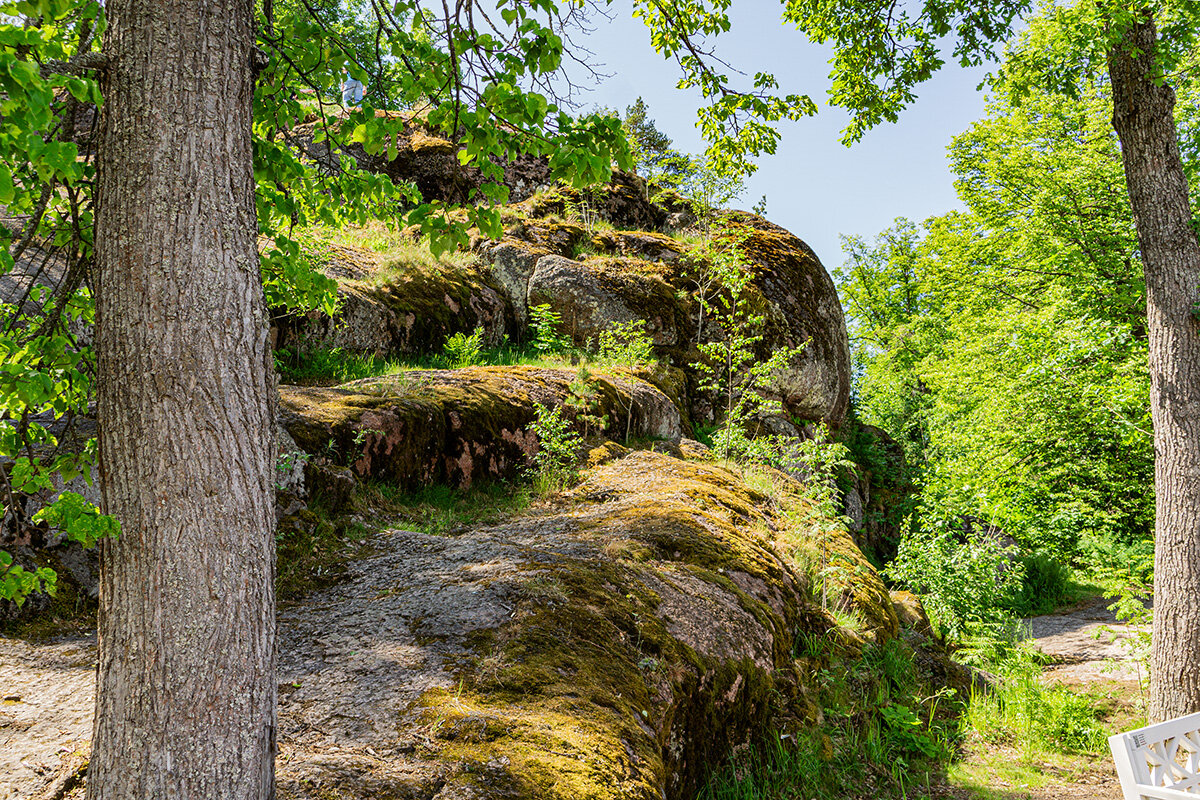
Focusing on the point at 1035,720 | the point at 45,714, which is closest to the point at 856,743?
the point at 1035,720

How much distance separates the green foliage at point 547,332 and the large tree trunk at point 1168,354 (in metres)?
6.31

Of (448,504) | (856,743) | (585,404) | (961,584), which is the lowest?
(856,743)

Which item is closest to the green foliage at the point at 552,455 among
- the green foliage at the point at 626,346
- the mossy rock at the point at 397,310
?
the mossy rock at the point at 397,310

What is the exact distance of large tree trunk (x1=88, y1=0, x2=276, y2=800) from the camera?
5.38 ft

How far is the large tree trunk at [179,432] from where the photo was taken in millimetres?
1639

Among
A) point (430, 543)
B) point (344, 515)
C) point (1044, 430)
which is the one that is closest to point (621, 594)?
point (430, 543)

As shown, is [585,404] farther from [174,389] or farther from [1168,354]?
[1168,354]

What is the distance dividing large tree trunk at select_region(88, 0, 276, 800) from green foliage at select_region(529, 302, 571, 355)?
6669 mm

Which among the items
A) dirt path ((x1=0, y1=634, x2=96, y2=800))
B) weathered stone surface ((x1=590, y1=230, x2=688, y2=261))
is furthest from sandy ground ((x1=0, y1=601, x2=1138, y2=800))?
weathered stone surface ((x1=590, y1=230, x2=688, y2=261))

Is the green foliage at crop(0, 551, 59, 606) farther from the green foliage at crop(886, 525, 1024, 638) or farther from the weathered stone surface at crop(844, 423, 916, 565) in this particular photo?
the weathered stone surface at crop(844, 423, 916, 565)

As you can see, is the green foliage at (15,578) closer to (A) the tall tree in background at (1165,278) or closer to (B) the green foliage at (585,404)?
(B) the green foliage at (585,404)

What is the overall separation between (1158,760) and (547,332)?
7.07 m

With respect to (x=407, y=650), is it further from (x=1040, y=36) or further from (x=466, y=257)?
(x=1040, y=36)

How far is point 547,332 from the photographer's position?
28.2 ft
